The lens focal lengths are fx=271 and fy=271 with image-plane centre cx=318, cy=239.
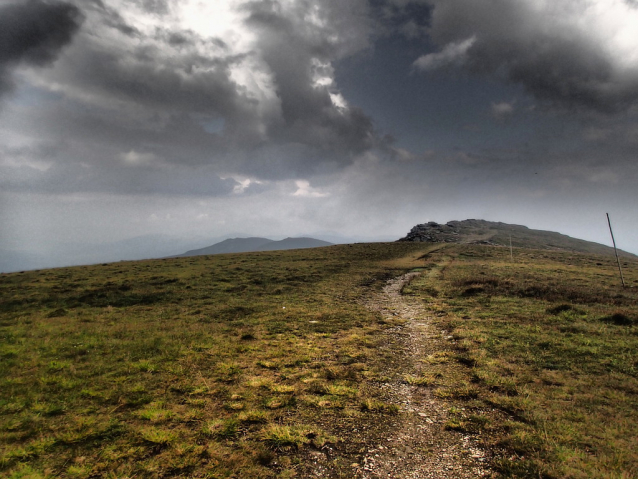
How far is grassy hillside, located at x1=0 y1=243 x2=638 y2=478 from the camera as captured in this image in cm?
731

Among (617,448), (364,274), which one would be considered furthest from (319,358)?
(364,274)

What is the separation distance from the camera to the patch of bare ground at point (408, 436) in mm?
6879

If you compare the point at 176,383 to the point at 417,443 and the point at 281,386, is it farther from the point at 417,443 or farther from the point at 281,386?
the point at 417,443

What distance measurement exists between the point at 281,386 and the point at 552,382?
1086 cm

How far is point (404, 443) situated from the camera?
777 centimetres

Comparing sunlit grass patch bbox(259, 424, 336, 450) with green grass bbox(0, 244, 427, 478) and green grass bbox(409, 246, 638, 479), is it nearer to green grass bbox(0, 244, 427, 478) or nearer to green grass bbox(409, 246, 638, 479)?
green grass bbox(0, 244, 427, 478)

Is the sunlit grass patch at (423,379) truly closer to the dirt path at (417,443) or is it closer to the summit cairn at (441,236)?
the dirt path at (417,443)

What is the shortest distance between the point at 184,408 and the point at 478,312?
2087cm

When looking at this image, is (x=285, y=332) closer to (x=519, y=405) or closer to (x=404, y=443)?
(x=404, y=443)

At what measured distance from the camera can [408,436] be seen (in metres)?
8.06

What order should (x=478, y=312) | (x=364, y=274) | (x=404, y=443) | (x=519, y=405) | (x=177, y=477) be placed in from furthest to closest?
(x=364, y=274)
(x=478, y=312)
(x=519, y=405)
(x=404, y=443)
(x=177, y=477)

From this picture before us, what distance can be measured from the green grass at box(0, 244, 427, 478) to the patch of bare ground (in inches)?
24.6

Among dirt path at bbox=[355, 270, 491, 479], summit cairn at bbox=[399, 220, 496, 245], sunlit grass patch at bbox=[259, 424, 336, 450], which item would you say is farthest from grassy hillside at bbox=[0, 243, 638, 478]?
summit cairn at bbox=[399, 220, 496, 245]

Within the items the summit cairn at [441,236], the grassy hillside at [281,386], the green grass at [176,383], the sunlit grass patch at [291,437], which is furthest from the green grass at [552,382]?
the summit cairn at [441,236]
